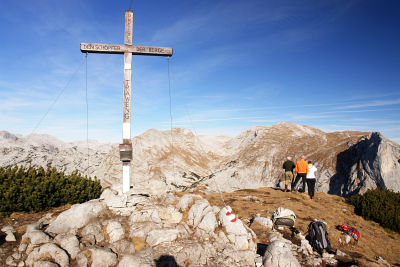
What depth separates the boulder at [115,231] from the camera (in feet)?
26.3

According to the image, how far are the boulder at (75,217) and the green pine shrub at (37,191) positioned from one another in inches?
147

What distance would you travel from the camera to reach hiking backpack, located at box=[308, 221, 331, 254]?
8.99 metres

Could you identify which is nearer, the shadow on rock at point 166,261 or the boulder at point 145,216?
the shadow on rock at point 166,261

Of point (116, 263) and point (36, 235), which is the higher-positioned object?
point (36, 235)

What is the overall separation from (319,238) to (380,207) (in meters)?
8.51

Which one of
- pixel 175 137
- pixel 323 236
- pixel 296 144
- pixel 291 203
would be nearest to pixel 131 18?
pixel 323 236

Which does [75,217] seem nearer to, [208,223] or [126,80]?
[208,223]

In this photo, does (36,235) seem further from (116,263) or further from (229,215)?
(229,215)

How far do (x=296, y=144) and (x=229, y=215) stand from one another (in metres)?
70.2

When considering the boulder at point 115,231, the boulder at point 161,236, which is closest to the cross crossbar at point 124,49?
the boulder at point 115,231

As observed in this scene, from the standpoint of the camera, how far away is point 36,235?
7531 millimetres

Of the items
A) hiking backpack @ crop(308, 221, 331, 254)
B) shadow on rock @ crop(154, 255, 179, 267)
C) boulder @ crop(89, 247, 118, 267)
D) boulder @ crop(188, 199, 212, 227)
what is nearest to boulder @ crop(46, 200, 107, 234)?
boulder @ crop(89, 247, 118, 267)

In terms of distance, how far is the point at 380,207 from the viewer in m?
14.2

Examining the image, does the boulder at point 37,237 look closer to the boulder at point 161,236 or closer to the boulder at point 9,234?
the boulder at point 9,234
